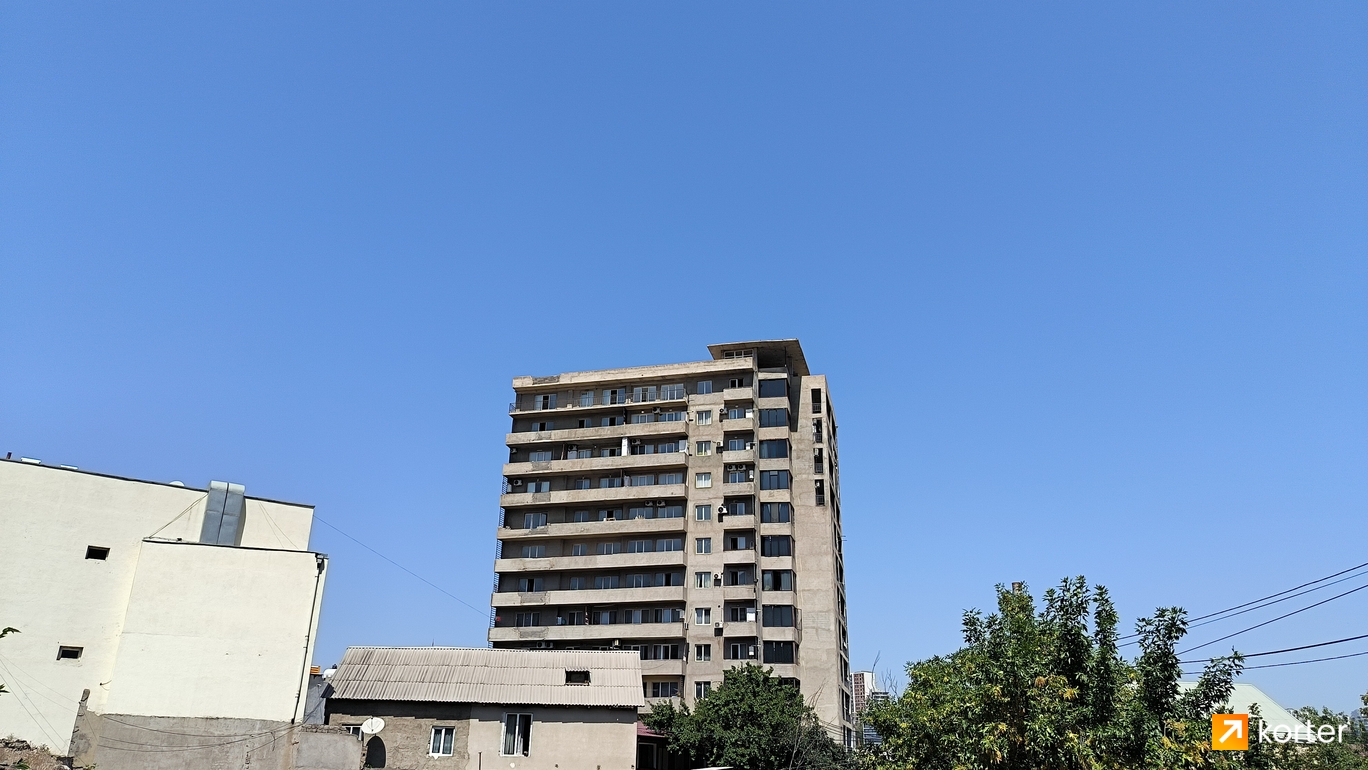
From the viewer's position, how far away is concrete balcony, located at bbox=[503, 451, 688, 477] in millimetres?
77688

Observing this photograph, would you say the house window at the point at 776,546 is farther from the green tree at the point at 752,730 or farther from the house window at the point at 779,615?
the green tree at the point at 752,730

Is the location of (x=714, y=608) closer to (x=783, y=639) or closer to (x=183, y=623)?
(x=783, y=639)

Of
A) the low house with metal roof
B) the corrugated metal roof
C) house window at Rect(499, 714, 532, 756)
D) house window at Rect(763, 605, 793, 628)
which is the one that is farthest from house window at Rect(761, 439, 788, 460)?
house window at Rect(499, 714, 532, 756)

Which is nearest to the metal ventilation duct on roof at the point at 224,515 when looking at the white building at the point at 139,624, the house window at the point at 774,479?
the white building at the point at 139,624

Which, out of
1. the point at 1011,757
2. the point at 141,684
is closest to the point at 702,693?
the point at 141,684

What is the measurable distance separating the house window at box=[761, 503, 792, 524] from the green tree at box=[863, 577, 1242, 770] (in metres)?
48.9

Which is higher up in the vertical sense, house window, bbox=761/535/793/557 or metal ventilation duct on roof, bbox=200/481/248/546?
house window, bbox=761/535/793/557

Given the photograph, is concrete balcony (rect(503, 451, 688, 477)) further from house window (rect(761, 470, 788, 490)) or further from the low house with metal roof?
the low house with metal roof

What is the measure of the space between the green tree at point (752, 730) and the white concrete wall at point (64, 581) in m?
24.5

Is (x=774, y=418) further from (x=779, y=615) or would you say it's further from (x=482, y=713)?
(x=482, y=713)

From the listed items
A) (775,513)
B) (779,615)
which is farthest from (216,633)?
(775,513)

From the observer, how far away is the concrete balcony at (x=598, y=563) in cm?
7425

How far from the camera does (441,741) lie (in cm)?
4150

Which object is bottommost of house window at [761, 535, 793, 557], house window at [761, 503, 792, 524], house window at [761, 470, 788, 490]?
house window at [761, 535, 793, 557]
